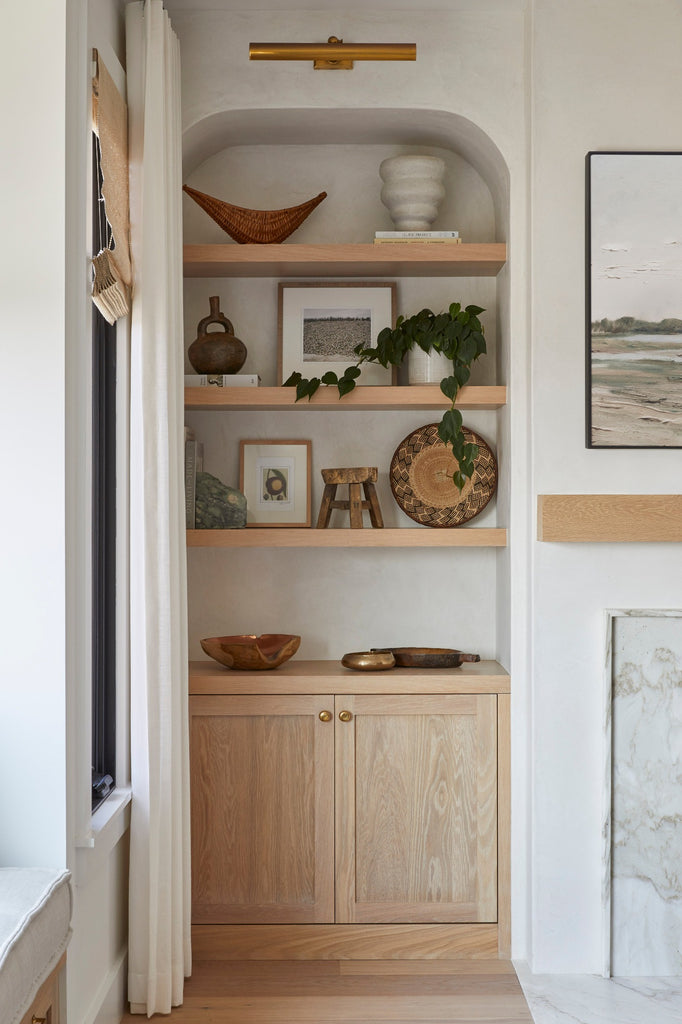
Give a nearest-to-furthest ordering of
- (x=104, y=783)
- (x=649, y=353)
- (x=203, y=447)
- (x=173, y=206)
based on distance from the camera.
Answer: (x=104, y=783) < (x=173, y=206) < (x=649, y=353) < (x=203, y=447)

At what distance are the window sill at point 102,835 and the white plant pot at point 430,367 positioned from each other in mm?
1472

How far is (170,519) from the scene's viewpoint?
2.48 m

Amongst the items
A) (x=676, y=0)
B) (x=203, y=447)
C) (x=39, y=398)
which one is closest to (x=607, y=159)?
(x=676, y=0)

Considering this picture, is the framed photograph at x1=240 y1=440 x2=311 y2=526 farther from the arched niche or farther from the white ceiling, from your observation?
the white ceiling

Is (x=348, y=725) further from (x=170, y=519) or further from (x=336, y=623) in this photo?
(x=170, y=519)

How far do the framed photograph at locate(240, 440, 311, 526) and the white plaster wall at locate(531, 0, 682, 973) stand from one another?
30.5 inches

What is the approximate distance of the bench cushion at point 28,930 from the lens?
156cm

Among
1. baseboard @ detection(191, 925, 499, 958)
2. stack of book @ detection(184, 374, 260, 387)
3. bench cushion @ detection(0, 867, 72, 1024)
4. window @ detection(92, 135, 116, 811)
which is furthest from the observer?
stack of book @ detection(184, 374, 260, 387)

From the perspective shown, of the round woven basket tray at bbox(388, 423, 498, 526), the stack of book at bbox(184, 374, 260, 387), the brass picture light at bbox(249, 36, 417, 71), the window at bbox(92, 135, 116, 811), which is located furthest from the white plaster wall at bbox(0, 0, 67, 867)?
the round woven basket tray at bbox(388, 423, 498, 526)

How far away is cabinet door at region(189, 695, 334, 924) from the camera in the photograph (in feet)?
9.28

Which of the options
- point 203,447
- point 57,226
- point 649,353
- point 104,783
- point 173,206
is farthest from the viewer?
point 203,447

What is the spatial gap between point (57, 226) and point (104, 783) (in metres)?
1.35

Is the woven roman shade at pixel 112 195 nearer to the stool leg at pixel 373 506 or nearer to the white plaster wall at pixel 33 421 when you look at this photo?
the white plaster wall at pixel 33 421

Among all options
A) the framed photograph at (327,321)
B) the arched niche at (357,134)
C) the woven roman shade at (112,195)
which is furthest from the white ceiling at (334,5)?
the framed photograph at (327,321)
